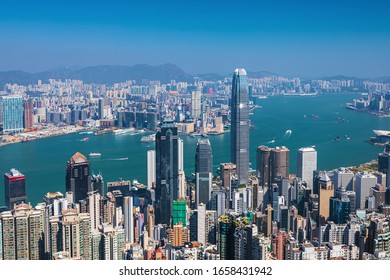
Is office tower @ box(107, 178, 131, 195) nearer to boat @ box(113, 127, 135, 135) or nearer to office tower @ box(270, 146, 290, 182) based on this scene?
boat @ box(113, 127, 135, 135)

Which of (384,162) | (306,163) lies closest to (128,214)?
(306,163)

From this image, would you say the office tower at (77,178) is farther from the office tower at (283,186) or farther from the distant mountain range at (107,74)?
the office tower at (283,186)

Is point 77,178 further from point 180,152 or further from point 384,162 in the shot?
point 384,162

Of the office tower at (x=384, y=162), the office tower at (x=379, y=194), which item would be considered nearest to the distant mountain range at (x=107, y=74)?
the office tower at (x=379, y=194)

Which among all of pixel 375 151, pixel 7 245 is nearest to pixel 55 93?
pixel 7 245

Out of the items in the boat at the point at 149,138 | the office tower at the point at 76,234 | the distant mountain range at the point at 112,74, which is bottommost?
the office tower at the point at 76,234

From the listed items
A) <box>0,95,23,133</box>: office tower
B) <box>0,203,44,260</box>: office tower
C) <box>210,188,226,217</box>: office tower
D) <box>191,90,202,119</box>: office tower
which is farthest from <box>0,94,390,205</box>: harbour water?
<box>0,203,44,260</box>: office tower

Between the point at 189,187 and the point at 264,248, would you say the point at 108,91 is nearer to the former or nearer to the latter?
the point at 189,187
